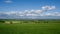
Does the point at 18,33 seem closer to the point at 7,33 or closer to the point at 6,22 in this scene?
the point at 7,33

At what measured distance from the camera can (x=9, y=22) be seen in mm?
8062

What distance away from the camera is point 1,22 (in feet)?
25.8

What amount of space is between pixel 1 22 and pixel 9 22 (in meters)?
0.53

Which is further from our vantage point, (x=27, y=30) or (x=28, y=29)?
(x=28, y=29)

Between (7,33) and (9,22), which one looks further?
(9,22)

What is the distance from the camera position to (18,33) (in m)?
4.19

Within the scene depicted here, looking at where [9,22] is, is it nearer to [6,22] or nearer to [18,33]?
[6,22]

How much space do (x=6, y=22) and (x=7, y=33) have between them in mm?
3717

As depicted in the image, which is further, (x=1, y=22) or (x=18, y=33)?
(x=1, y=22)

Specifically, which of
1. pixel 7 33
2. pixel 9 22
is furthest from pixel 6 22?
pixel 7 33

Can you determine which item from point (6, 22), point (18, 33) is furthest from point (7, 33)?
point (6, 22)

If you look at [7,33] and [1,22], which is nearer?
[7,33]

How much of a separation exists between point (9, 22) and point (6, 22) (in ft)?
0.75

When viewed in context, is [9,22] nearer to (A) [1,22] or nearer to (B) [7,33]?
(A) [1,22]
